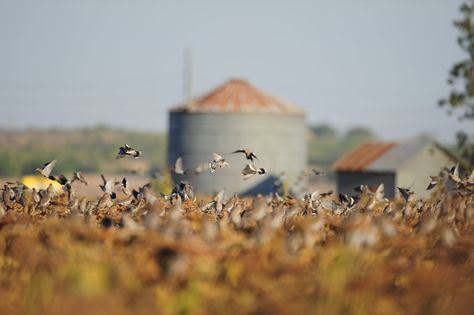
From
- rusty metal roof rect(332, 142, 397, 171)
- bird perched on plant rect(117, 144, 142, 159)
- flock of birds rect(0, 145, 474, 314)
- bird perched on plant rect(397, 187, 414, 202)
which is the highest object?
flock of birds rect(0, 145, 474, 314)

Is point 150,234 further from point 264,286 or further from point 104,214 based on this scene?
point 104,214

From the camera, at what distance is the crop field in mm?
6594

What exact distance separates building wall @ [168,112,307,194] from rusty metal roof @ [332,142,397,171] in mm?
2482

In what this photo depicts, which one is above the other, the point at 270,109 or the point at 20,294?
the point at 20,294

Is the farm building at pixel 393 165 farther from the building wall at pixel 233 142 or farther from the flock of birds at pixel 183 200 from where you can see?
the flock of birds at pixel 183 200

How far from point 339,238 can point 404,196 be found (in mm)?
3886

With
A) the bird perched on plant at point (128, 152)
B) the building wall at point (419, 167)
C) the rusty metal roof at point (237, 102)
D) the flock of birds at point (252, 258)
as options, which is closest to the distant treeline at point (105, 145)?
the rusty metal roof at point (237, 102)

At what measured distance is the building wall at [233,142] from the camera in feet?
137

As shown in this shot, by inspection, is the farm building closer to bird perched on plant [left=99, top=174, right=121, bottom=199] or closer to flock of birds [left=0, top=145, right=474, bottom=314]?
bird perched on plant [left=99, top=174, right=121, bottom=199]

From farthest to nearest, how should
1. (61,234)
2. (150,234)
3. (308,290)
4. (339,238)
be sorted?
(339,238), (61,234), (150,234), (308,290)

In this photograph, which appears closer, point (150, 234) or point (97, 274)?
point (97, 274)

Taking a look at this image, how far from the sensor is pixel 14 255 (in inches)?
327

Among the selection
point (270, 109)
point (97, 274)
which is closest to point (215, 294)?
point (97, 274)

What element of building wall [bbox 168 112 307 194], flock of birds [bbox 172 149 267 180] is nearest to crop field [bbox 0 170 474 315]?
flock of birds [bbox 172 149 267 180]
